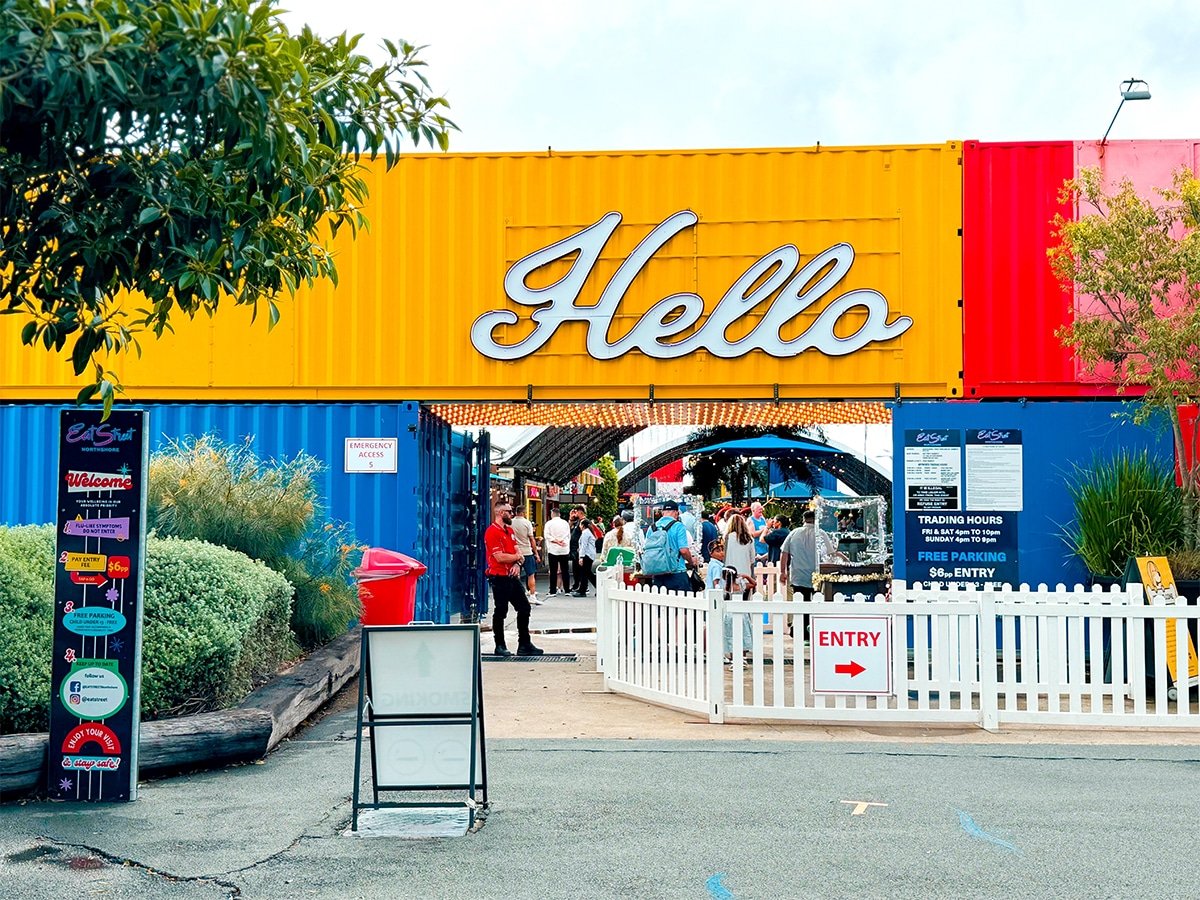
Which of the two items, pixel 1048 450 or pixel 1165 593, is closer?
pixel 1165 593

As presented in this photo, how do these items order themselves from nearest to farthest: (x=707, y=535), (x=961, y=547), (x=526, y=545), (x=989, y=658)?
1. (x=989, y=658)
2. (x=961, y=547)
3. (x=526, y=545)
4. (x=707, y=535)

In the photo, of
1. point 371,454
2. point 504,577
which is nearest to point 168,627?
point 504,577

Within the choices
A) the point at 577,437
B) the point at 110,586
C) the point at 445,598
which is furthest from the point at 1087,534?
the point at 577,437

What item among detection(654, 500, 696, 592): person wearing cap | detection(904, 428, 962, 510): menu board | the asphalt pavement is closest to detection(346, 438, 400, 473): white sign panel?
detection(654, 500, 696, 592): person wearing cap

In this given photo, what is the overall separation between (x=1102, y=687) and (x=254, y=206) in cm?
669

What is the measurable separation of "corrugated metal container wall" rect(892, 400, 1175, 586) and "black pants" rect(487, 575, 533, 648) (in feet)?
12.2

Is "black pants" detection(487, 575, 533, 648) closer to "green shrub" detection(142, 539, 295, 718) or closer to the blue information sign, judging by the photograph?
the blue information sign

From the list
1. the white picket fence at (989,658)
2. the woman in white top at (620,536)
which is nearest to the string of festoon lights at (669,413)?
the woman in white top at (620,536)

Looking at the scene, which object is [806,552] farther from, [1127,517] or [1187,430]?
[1187,430]

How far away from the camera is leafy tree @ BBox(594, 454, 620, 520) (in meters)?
45.3

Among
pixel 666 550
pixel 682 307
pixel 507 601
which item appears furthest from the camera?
pixel 682 307

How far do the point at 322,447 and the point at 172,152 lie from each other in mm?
8573

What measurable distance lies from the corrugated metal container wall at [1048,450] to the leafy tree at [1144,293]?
0.79 m

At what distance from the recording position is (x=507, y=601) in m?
13.1
